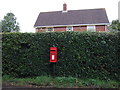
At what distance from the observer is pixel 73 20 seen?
1540 cm

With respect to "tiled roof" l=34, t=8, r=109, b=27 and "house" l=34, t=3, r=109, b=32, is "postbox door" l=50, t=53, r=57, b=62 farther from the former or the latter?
"tiled roof" l=34, t=8, r=109, b=27

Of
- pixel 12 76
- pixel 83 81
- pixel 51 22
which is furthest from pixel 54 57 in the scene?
pixel 51 22

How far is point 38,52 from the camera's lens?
419cm

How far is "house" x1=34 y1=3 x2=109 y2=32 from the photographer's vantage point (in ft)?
47.1

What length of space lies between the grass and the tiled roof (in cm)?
1208

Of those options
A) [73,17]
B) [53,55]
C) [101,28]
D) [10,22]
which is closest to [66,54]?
[53,55]

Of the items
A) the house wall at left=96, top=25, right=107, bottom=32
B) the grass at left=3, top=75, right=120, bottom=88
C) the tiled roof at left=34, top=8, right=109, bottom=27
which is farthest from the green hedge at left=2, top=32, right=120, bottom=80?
the tiled roof at left=34, top=8, right=109, bottom=27

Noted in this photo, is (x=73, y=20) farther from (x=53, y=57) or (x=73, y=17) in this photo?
(x=53, y=57)

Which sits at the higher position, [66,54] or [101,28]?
[101,28]

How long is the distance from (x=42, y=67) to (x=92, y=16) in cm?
1390

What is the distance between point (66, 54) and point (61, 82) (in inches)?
46.6

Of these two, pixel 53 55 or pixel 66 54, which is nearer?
pixel 53 55

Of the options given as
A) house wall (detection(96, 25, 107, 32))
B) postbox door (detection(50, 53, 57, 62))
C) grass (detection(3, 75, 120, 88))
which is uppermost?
house wall (detection(96, 25, 107, 32))

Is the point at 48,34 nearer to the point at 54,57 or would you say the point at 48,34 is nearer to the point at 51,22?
the point at 54,57
